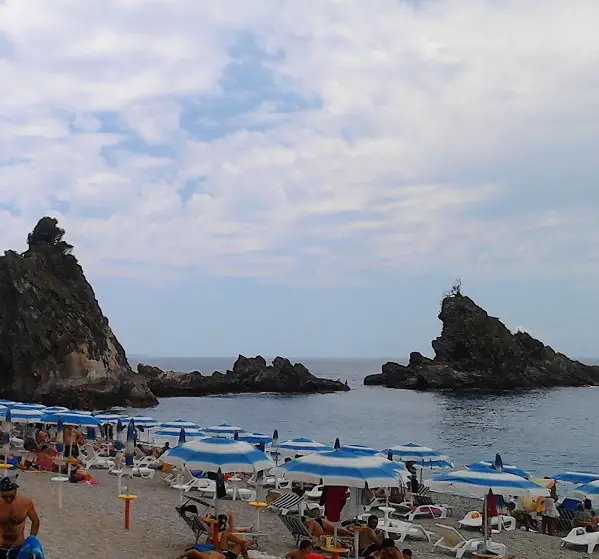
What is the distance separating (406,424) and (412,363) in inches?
2140

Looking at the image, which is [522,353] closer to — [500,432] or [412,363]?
[412,363]

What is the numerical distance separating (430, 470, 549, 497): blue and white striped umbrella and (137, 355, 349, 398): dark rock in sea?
85.4 m

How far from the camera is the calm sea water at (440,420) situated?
49.6 metres

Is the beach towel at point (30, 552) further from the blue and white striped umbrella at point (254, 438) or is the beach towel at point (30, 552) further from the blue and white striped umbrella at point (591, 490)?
the blue and white striped umbrella at point (254, 438)

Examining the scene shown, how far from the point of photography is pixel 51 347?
66500mm

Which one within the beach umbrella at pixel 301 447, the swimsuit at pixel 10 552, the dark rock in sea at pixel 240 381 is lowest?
the dark rock in sea at pixel 240 381

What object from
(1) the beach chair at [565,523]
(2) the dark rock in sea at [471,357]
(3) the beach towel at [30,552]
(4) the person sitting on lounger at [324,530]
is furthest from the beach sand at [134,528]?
(2) the dark rock in sea at [471,357]

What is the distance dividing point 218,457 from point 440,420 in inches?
2304

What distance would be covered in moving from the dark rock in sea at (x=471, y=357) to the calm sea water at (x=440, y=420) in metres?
6.96

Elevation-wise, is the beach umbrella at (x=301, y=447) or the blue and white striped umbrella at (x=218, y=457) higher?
the blue and white striped umbrella at (x=218, y=457)

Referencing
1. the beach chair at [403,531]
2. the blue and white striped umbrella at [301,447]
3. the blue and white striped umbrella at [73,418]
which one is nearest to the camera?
the beach chair at [403,531]

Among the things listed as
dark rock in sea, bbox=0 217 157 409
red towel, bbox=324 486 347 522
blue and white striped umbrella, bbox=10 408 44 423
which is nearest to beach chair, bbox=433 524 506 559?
red towel, bbox=324 486 347 522

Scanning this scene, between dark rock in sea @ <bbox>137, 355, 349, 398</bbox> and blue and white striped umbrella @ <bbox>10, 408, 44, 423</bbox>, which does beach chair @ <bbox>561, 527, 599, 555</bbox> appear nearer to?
blue and white striped umbrella @ <bbox>10, 408, 44, 423</bbox>

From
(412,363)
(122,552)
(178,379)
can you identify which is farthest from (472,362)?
(122,552)
